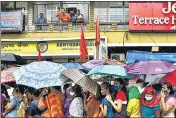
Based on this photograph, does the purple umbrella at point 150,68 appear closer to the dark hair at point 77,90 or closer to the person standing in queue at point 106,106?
the person standing in queue at point 106,106

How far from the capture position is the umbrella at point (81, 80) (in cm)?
1075

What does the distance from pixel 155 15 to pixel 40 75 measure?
15620mm

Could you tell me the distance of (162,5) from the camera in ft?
84.1

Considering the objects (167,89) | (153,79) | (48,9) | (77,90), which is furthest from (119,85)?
(48,9)

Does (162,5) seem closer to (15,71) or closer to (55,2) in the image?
(55,2)

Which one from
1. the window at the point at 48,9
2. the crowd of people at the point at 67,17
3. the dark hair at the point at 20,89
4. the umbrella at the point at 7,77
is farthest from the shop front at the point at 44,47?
the dark hair at the point at 20,89

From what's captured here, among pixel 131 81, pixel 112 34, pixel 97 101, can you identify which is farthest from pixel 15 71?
pixel 112 34

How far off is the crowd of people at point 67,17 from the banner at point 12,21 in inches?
42.3

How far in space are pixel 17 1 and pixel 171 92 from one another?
1767cm

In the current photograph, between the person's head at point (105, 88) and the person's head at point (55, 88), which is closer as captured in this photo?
the person's head at point (105, 88)

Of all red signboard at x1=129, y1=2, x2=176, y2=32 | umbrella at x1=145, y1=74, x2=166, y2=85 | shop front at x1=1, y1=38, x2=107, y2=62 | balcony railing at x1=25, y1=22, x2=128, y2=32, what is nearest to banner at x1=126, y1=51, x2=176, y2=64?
umbrella at x1=145, y1=74, x2=166, y2=85

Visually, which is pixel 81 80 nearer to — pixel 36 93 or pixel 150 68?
pixel 36 93

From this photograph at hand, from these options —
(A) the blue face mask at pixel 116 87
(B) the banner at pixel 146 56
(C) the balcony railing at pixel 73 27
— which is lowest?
(A) the blue face mask at pixel 116 87

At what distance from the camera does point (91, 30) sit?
26.0 metres
